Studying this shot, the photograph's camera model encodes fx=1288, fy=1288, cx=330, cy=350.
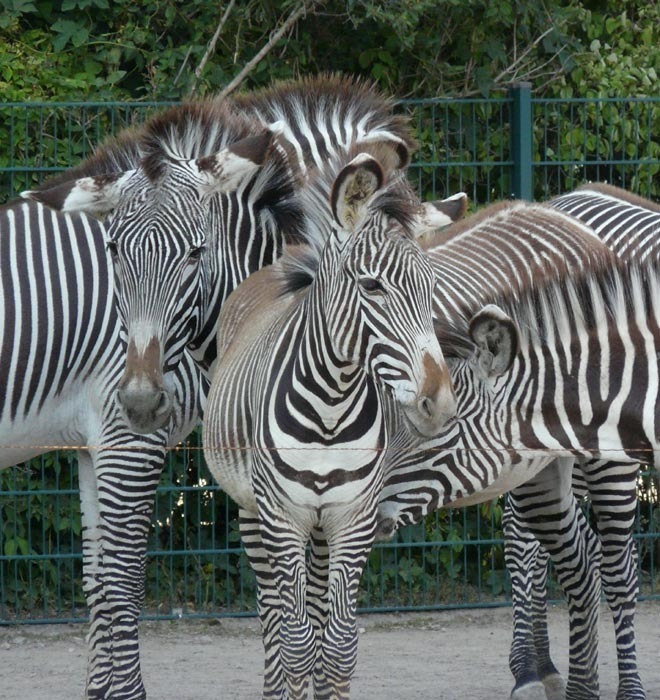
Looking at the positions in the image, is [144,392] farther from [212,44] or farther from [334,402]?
[212,44]

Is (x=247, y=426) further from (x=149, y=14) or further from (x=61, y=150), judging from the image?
(x=149, y=14)

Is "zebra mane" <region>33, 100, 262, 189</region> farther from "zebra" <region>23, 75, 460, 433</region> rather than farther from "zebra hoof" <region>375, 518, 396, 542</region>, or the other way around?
"zebra hoof" <region>375, 518, 396, 542</region>

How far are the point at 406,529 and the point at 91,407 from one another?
8.71ft

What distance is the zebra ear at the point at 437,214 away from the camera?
14.5 feet

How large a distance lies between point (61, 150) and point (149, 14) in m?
1.25

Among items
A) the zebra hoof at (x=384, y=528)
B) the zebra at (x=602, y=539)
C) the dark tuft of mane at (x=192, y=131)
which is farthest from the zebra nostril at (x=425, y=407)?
the dark tuft of mane at (x=192, y=131)

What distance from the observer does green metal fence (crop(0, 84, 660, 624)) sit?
718 centimetres

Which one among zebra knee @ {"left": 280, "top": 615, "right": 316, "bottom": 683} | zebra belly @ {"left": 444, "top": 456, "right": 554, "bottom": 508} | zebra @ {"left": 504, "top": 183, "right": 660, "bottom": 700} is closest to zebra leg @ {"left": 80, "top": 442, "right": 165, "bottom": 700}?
zebra knee @ {"left": 280, "top": 615, "right": 316, "bottom": 683}

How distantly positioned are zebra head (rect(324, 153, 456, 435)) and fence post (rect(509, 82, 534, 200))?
331 centimetres

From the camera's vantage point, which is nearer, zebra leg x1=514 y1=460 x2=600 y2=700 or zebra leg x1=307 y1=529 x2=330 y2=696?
zebra leg x1=307 y1=529 x2=330 y2=696

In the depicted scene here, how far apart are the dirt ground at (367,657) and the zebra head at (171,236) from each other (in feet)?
6.04

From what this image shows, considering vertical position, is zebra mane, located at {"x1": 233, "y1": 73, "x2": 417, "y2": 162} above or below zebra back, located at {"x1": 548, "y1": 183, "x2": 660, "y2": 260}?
above

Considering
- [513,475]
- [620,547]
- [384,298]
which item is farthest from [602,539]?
[384,298]

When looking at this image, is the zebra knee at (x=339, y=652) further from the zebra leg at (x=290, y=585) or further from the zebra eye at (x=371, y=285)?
the zebra eye at (x=371, y=285)
